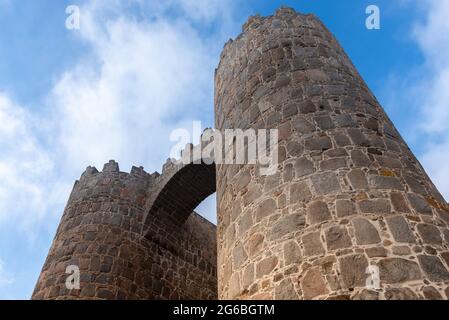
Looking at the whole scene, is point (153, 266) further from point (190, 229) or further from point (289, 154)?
point (289, 154)

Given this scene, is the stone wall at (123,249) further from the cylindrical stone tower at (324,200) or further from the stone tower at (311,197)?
the cylindrical stone tower at (324,200)

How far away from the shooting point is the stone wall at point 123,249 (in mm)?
8336

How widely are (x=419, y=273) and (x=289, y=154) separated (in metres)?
1.85

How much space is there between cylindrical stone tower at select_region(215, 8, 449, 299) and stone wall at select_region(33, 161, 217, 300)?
4.37 metres

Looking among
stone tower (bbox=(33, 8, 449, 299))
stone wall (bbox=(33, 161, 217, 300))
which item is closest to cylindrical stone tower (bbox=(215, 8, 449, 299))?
stone tower (bbox=(33, 8, 449, 299))

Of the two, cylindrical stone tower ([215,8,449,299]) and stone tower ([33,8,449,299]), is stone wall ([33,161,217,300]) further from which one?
cylindrical stone tower ([215,8,449,299])

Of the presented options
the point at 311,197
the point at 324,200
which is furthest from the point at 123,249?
the point at 324,200

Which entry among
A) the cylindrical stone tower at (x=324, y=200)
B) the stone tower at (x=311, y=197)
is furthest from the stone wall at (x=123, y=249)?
the cylindrical stone tower at (x=324, y=200)

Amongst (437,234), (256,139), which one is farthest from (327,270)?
(256,139)

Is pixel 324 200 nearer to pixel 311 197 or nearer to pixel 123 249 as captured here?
pixel 311 197

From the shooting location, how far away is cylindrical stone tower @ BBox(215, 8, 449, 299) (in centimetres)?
303
